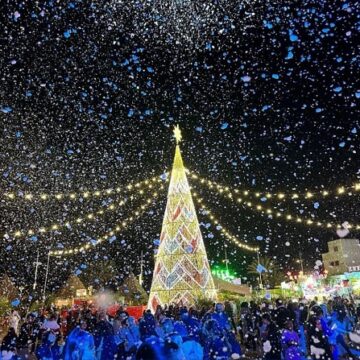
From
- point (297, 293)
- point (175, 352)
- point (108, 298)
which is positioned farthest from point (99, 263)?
point (175, 352)

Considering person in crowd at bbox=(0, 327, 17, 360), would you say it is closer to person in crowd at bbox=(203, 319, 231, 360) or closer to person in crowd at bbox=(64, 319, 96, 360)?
person in crowd at bbox=(64, 319, 96, 360)

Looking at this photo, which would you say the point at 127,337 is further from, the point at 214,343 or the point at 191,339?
the point at 191,339

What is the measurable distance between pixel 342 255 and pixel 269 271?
1363cm

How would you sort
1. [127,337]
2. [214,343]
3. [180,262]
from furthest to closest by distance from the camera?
1. [180,262]
2. [127,337]
3. [214,343]

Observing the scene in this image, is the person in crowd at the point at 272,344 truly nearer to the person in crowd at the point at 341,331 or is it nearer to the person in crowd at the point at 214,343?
the person in crowd at the point at 214,343

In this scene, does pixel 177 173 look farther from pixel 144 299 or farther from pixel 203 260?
pixel 144 299

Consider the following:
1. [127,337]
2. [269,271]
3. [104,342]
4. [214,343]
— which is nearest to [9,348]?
[104,342]

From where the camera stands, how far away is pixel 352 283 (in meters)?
31.1

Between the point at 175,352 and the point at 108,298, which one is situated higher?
the point at 108,298

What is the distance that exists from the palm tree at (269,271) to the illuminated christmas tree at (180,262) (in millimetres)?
43865

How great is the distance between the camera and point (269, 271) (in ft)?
192

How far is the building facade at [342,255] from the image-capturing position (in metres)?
47.3

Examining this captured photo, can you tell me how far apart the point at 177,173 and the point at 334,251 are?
122ft

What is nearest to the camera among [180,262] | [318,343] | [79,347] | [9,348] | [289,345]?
[79,347]
